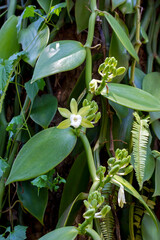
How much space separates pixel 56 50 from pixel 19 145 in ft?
0.91

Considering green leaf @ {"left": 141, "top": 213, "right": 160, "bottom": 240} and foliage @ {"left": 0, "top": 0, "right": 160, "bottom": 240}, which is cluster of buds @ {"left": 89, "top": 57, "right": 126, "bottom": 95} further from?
green leaf @ {"left": 141, "top": 213, "right": 160, "bottom": 240}

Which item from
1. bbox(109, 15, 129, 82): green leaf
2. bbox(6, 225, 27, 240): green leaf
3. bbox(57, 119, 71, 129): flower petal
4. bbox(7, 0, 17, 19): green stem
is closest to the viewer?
bbox(57, 119, 71, 129): flower petal

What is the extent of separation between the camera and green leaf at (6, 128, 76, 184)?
0.56 m

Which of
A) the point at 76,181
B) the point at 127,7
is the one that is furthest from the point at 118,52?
the point at 76,181

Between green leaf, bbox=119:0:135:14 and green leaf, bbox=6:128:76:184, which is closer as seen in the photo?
green leaf, bbox=6:128:76:184

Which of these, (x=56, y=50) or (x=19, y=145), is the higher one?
(x=56, y=50)

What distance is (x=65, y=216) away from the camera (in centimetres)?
63

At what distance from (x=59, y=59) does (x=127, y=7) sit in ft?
1.00

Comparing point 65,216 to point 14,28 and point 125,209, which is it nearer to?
point 125,209

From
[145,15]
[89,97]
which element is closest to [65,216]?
[89,97]

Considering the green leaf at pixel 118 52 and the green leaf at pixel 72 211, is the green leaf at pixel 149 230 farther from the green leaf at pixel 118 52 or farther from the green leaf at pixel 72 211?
the green leaf at pixel 118 52

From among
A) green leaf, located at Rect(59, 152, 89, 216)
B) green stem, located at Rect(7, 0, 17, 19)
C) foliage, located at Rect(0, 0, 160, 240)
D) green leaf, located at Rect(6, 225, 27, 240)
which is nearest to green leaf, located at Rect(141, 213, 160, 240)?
foliage, located at Rect(0, 0, 160, 240)

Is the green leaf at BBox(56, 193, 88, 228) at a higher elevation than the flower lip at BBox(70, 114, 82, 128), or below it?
below

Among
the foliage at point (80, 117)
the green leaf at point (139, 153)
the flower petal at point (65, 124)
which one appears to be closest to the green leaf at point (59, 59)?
the foliage at point (80, 117)
